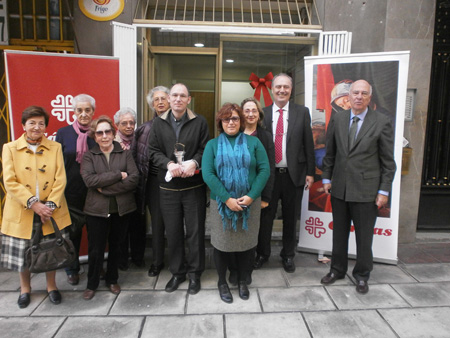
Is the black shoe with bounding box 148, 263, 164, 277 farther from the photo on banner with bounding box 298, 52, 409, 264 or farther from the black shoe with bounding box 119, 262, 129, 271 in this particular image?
the photo on banner with bounding box 298, 52, 409, 264

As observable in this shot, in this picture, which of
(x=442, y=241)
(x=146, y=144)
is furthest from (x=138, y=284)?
(x=442, y=241)

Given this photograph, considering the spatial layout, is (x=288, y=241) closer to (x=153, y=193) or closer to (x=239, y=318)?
(x=239, y=318)

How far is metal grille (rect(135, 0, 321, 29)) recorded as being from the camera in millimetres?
4801

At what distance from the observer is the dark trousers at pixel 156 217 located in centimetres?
349

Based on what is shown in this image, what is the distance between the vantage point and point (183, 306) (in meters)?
3.03

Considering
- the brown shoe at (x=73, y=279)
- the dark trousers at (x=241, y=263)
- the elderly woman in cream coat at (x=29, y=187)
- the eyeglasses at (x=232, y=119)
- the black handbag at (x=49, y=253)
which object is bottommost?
the brown shoe at (x=73, y=279)

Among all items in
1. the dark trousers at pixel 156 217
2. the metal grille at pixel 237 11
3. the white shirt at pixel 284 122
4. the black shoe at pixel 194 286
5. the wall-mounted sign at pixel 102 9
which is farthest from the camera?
the metal grille at pixel 237 11

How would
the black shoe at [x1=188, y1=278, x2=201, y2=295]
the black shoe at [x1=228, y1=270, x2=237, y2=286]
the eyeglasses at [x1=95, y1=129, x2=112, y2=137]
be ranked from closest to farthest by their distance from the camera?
1. the eyeglasses at [x1=95, y1=129, x2=112, y2=137]
2. the black shoe at [x1=188, y1=278, x2=201, y2=295]
3. the black shoe at [x1=228, y1=270, x2=237, y2=286]

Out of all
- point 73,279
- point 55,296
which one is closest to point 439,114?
point 73,279

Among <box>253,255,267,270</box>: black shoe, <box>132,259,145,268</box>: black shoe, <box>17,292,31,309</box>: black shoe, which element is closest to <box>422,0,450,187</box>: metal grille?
<box>253,255,267,270</box>: black shoe

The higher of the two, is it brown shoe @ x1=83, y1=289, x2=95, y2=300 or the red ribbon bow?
the red ribbon bow

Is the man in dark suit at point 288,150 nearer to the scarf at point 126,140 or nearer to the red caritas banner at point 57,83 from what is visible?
the scarf at point 126,140

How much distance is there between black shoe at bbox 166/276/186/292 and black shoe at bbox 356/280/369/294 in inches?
69.1

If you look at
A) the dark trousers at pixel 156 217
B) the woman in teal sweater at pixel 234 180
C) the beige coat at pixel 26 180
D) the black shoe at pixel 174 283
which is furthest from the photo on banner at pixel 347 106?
the beige coat at pixel 26 180
